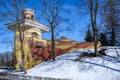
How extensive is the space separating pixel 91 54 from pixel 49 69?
5653mm

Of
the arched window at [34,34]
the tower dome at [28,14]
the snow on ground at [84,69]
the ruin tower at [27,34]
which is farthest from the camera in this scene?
the tower dome at [28,14]

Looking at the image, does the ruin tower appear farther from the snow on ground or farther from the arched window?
the snow on ground

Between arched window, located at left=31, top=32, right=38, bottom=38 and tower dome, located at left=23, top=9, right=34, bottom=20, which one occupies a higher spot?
tower dome, located at left=23, top=9, right=34, bottom=20

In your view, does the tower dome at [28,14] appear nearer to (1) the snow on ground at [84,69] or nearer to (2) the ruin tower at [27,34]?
(2) the ruin tower at [27,34]

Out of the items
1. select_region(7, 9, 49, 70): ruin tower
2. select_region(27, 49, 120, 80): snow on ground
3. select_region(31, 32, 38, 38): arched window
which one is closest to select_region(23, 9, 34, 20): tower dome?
select_region(7, 9, 49, 70): ruin tower

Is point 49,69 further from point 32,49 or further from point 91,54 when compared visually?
point 32,49

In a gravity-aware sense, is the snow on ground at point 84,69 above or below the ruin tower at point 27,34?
below

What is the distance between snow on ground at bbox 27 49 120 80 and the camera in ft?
72.5

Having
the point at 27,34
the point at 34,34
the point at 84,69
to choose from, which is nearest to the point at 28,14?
the point at 34,34

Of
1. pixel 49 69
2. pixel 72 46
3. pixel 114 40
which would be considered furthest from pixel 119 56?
pixel 114 40

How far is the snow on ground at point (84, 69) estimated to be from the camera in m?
22.1

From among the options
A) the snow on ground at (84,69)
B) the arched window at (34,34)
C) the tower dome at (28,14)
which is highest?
the tower dome at (28,14)

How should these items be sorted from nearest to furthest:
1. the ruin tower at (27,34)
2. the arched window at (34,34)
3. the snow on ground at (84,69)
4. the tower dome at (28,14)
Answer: the snow on ground at (84,69) → the ruin tower at (27,34) → the arched window at (34,34) → the tower dome at (28,14)

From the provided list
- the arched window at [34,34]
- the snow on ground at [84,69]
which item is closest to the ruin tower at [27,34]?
the arched window at [34,34]
